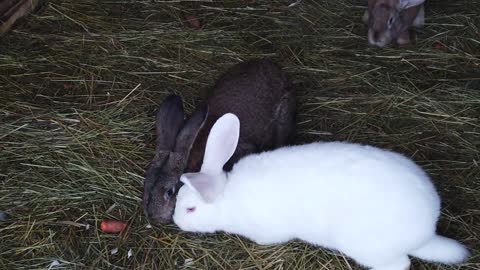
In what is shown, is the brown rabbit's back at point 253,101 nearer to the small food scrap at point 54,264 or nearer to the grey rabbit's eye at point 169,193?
the grey rabbit's eye at point 169,193

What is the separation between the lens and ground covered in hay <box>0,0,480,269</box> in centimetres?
355

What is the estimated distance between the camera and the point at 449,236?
138 inches

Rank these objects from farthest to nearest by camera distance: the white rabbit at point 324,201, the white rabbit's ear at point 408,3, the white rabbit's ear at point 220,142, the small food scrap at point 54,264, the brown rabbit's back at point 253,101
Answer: the white rabbit's ear at point 408,3, the brown rabbit's back at point 253,101, the small food scrap at point 54,264, the white rabbit's ear at point 220,142, the white rabbit at point 324,201

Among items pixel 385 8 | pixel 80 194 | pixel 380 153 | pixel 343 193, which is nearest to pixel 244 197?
pixel 343 193

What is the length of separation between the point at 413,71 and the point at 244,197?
74.7 inches

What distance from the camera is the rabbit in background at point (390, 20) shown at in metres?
4.68

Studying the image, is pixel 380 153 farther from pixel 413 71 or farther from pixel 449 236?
pixel 413 71

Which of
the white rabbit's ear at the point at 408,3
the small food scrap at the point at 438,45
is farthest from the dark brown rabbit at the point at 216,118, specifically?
the small food scrap at the point at 438,45

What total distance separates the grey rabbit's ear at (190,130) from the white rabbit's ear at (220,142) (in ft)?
1.22

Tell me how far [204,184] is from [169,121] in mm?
674

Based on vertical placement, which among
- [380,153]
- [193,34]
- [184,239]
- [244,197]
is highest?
[193,34]

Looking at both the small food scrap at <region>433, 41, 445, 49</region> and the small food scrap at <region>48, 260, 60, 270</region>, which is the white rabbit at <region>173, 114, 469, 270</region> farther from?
the small food scrap at <region>433, 41, 445, 49</region>

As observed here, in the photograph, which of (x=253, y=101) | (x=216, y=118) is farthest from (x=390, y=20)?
(x=216, y=118)

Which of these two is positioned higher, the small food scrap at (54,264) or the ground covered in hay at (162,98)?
the ground covered in hay at (162,98)
